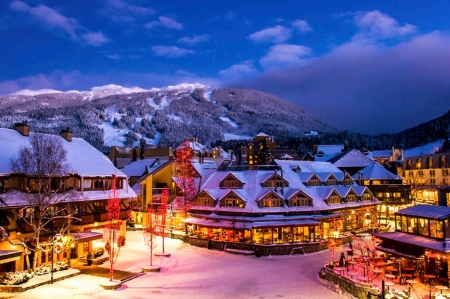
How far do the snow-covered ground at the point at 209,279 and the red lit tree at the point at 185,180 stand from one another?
1217 centimetres

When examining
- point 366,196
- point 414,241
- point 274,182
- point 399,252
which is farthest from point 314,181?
point 414,241

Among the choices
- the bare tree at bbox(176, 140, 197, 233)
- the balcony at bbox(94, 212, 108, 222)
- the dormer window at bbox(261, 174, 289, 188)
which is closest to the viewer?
the balcony at bbox(94, 212, 108, 222)

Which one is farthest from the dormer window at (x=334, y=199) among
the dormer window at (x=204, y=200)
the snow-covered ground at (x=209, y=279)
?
the dormer window at (x=204, y=200)

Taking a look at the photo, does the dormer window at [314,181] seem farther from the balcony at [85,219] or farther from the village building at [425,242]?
the balcony at [85,219]

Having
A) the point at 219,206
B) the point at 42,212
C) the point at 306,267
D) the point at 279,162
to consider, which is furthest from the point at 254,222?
the point at 42,212

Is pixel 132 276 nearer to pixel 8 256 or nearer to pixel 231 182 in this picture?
pixel 8 256

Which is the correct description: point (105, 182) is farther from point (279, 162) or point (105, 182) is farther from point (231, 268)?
point (279, 162)

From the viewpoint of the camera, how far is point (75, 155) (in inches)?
1511

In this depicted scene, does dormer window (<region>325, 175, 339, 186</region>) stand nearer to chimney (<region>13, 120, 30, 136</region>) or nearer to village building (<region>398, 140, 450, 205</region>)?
village building (<region>398, 140, 450, 205</region>)

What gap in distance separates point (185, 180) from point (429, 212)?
33426mm

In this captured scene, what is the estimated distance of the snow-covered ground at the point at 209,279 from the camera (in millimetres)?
24875

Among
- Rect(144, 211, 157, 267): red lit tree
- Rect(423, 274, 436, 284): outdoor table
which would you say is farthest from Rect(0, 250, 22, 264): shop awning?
Rect(423, 274, 436, 284): outdoor table

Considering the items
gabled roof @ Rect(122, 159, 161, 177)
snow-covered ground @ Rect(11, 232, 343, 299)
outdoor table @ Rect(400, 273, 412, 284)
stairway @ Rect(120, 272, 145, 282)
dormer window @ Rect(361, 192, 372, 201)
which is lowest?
snow-covered ground @ Rect(11, 232, 343, 299)

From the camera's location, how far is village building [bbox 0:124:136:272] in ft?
96.0
